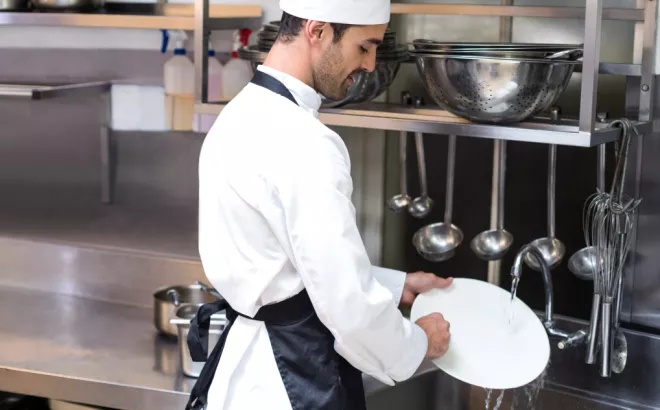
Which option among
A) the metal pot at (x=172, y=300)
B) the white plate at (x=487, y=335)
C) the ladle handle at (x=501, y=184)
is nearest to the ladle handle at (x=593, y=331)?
the white plate at (x=487, y=335)

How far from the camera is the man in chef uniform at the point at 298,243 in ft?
4.61

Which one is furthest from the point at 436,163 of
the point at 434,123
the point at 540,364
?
the point at 540,364

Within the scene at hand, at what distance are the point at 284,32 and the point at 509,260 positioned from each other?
99 centimetres

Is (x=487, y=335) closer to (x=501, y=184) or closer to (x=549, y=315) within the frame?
(x=549, y=315)

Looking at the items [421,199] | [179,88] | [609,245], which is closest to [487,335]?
[609,245]

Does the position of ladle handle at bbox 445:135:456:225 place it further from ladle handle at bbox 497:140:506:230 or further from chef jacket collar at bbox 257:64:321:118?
chef jacket collar at bbox 257:64:321:118

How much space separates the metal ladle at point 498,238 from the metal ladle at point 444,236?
64 mm

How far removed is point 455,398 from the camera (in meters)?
2.11

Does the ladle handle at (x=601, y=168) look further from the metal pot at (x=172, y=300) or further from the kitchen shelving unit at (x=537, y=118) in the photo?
the metal pot at (x=172, y=300)

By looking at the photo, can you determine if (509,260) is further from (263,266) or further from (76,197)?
(76,197)

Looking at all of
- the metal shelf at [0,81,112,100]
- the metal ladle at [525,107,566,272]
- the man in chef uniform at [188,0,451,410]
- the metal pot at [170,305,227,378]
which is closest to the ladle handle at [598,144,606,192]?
the metal ladle at [525,107,566,272]

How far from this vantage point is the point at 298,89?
1501 millimetres

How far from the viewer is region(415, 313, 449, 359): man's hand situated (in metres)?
1.62

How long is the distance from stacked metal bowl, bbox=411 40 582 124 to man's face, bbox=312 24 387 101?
219 mm
